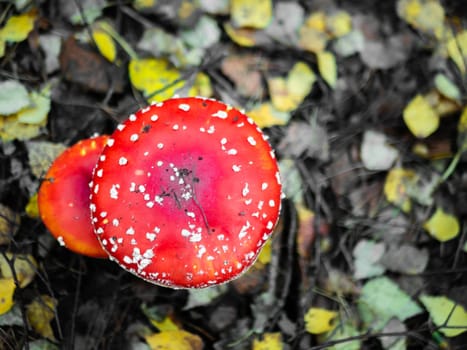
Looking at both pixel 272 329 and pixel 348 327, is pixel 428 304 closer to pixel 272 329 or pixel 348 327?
pixel 348 327

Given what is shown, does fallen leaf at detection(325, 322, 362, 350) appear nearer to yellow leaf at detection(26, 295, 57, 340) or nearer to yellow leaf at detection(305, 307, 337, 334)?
yellow leaf at detection(305, 307, 337, 334)

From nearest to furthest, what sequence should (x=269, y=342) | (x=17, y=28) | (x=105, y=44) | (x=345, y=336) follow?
(x=269, y=342) < (x=345, y=336) < (x=17, y=28) < (x=105, y=44)

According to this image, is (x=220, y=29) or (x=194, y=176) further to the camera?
(x=220, y=29)

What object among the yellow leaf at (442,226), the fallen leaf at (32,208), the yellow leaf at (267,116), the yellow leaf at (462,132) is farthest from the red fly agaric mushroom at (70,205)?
the yellow leaf at (462,132)

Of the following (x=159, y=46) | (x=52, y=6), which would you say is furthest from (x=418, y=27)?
(x=52, y=6)

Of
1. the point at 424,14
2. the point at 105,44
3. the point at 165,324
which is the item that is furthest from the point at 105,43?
the point at 424,14

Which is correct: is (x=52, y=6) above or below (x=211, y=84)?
above

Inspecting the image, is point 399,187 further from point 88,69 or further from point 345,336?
point 88,69
